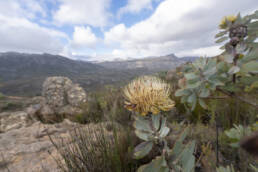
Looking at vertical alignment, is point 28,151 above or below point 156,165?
below

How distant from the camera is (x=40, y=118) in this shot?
18.2ft

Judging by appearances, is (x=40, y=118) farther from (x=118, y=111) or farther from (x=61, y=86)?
(x=118, y=111)

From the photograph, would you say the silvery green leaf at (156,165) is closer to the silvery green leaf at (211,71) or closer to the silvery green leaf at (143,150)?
the silvery green leaf at (143,150)

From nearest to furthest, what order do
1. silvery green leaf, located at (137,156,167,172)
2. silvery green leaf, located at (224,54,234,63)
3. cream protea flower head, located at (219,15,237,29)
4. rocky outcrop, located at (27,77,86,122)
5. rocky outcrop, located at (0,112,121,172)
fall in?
silvery green leaf, located at (137,156,167,172) < silvery green leaf, located at (224,54,234,63) < cream protea flower head, located at (219,15,237,29) < rocky outcrop, located at (0,112,121,172) < rocky outcrop, located at (27,77,86,122)

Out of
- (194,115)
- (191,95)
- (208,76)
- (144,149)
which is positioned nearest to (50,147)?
(144,149)

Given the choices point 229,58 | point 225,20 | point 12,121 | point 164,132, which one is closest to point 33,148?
point 164,132

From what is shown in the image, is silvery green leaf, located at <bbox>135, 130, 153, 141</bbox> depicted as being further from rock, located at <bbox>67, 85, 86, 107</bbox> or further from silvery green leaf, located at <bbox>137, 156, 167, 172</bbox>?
rock, located at <bbox>67, 85, 86, 107</bbox>

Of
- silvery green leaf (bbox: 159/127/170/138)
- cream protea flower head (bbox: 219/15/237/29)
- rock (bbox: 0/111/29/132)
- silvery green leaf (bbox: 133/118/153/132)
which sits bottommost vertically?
rock (bbox: 0/111/29/132)

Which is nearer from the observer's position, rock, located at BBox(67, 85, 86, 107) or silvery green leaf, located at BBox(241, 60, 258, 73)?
silvery green leaf, located at BBox(241, 60, 258, 73)

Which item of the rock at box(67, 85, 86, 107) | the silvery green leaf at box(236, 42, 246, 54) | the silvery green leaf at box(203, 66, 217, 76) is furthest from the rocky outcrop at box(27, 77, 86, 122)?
the silvery green leaf at box(236, 42, 246, 54)

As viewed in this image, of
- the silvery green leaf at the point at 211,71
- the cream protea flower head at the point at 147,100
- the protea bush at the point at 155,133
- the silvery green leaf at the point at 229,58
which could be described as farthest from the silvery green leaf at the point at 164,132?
the silvery green leaf at the point at 229,58

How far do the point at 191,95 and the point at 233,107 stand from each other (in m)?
2.22

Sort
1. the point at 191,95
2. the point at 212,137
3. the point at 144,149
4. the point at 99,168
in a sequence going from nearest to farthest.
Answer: the point at 144,149 < the point at 191,95 < the point at 99,168 < the point at 212,137

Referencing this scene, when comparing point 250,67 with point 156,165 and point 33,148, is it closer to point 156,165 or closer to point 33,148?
point 156,165
